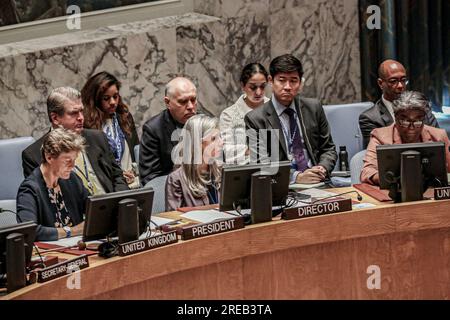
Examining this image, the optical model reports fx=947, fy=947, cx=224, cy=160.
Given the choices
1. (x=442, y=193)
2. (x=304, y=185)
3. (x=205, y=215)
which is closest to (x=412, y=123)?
(x=442, y=193)

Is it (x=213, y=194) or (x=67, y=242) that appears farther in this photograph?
(x=213, y=194)

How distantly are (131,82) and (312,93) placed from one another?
1602 millimetres

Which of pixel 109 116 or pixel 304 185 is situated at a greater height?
pixel 109 116

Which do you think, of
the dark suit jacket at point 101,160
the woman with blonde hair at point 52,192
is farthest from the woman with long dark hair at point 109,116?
the woman with blonde hair at point 52,192

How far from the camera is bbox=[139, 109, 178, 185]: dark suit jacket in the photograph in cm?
561

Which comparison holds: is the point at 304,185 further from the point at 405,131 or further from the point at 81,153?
the point at 81,153

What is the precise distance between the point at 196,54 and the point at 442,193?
285 centimetres

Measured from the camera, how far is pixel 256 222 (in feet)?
14.0

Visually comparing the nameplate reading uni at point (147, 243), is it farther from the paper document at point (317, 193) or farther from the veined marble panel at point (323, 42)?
the veined marble panel at point (323, 42)

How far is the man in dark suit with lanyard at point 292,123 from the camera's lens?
5.60 metres

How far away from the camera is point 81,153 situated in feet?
16.9

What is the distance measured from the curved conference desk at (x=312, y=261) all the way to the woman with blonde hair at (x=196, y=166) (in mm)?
550
